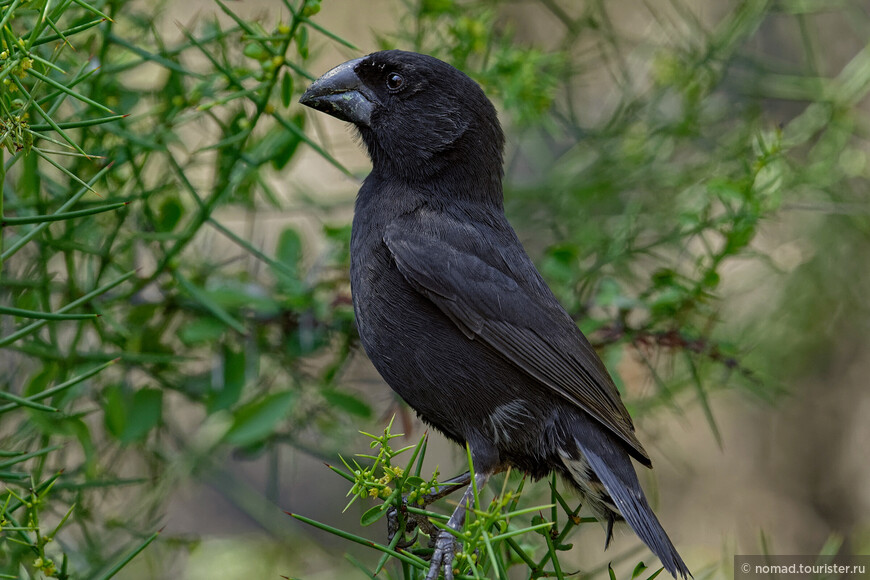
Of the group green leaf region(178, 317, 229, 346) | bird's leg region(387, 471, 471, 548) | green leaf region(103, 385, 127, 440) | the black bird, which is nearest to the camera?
bird's leg region(387, 471, 471, 548)

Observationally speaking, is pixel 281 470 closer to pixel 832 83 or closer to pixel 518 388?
pixel 518 388

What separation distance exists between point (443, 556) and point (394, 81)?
1.84 m

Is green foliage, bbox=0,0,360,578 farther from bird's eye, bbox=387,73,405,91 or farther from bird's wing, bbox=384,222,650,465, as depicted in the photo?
bird's wing, bbox=384,222,650,465

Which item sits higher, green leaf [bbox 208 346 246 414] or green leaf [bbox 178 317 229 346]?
green leaf [bbox 178 317 229 346]

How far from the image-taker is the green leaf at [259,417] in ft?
10.8

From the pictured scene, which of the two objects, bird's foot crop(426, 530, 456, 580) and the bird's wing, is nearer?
bird's foot crop(426, 530, 456, 580)

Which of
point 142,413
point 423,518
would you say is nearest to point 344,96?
point 142,413

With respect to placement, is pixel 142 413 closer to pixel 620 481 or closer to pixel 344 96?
pixel 344 96

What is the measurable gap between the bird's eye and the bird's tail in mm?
1474

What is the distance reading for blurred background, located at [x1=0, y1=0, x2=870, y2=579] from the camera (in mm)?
2977

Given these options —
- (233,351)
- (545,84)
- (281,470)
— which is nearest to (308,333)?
(233,351)

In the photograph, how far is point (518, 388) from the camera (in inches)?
125

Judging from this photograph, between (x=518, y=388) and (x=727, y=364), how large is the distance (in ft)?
2.97

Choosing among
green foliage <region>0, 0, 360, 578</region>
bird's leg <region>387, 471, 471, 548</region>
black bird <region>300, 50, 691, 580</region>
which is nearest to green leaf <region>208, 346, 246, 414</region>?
green foliage <region>0, 0, 360, 578</region>
